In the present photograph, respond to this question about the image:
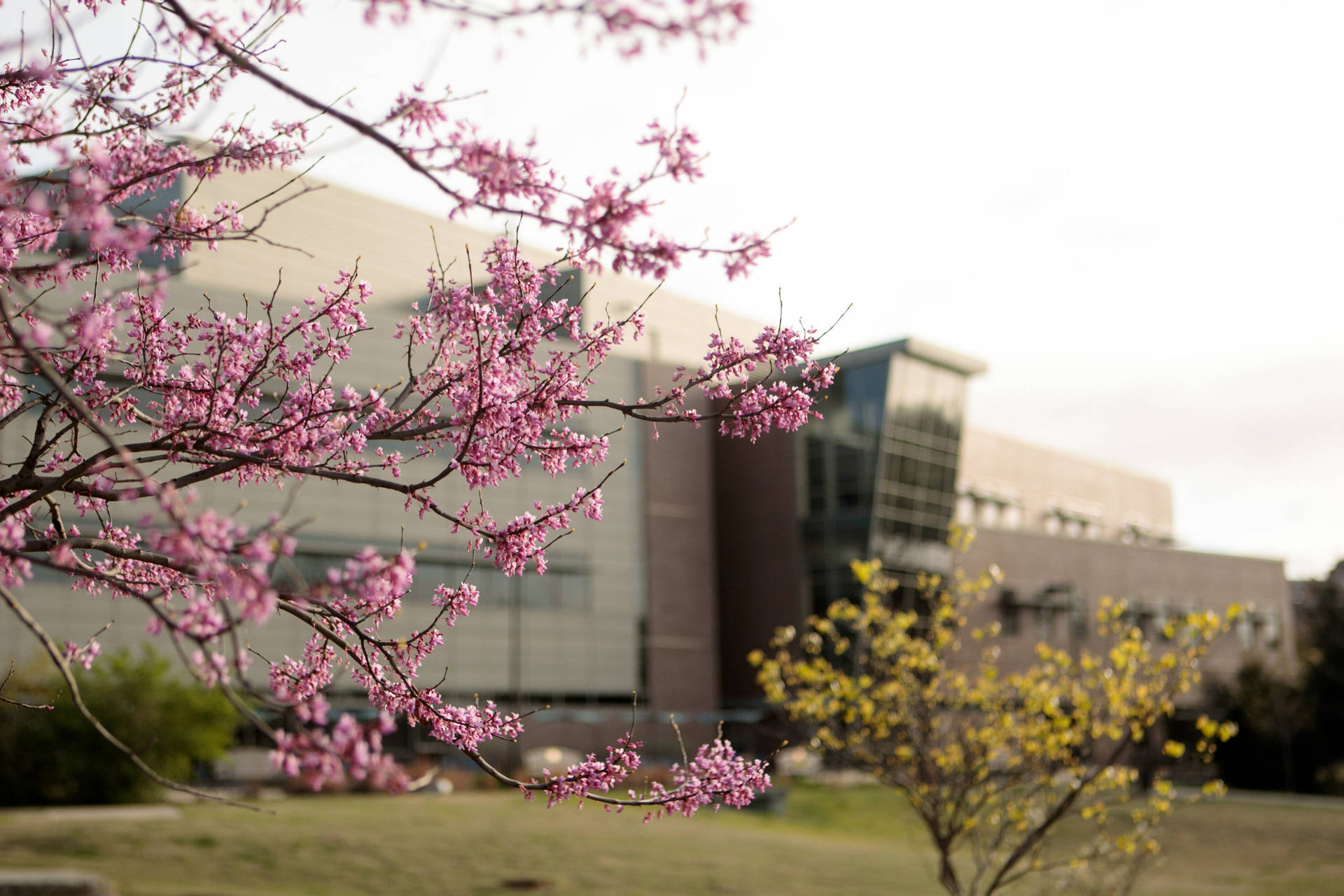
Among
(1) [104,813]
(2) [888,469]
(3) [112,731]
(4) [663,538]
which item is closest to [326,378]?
(1) [104,813]

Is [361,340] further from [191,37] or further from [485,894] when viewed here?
[191,37]

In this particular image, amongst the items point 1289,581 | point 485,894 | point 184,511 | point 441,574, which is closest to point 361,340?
point 441,574

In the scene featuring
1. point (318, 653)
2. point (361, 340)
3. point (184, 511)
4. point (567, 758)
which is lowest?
point (567, 758)

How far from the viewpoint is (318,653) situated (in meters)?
5.69

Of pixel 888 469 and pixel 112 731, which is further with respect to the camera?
pixel 888 469

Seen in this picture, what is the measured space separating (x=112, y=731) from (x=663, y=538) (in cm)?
2909

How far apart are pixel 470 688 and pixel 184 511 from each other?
4395 centimetres

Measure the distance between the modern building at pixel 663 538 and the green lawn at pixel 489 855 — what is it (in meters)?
17.0

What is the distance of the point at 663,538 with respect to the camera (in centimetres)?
5334

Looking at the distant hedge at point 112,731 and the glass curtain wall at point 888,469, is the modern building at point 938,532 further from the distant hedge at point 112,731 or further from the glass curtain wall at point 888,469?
the distant hedge at point 112,731

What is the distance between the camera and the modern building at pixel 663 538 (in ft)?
149

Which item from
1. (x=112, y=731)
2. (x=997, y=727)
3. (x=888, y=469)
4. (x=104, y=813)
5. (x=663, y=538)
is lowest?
(x=104, y=813)

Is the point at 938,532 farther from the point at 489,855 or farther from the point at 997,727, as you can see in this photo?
the point at 997,727

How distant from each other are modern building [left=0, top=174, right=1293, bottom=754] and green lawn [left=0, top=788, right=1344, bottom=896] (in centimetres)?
1704
